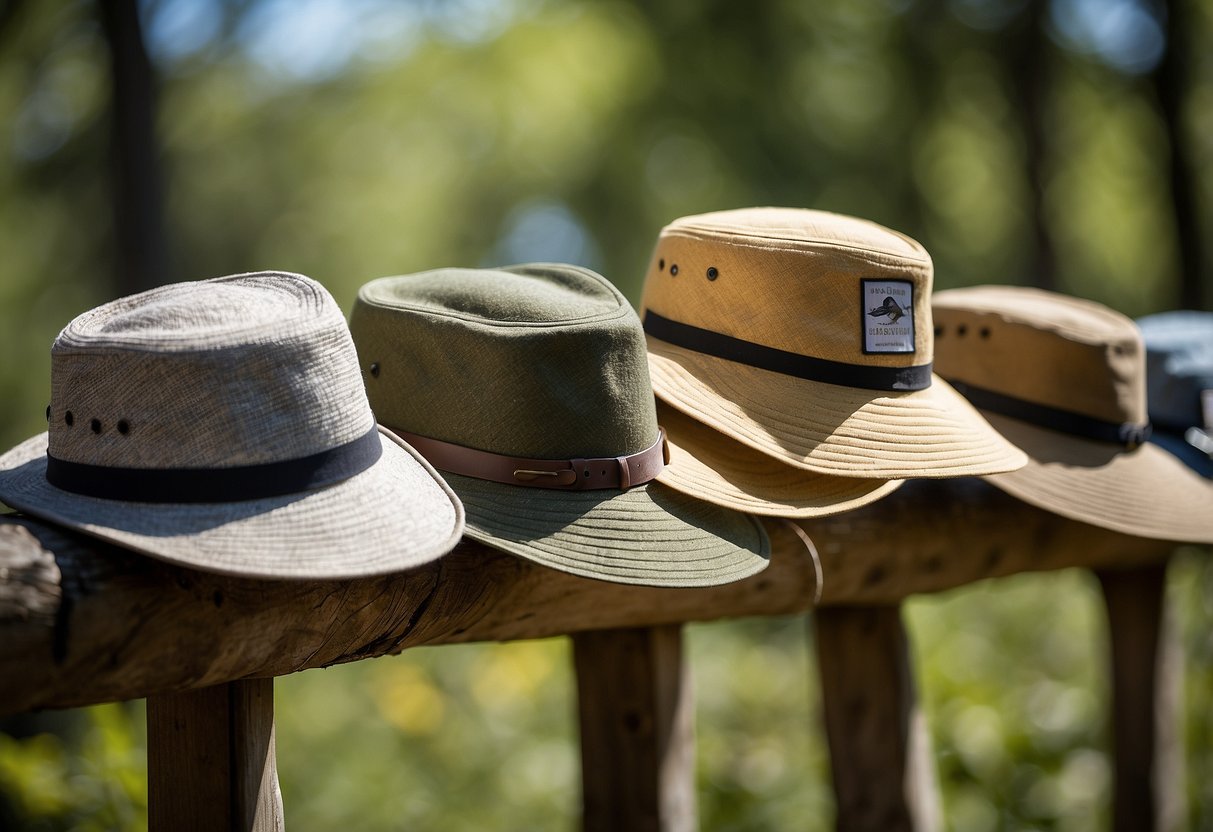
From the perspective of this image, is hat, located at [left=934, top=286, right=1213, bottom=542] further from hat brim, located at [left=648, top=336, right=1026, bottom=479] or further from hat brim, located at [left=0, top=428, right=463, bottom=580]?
hat brim, located at [left=0, top=428, right=463, bottom=580]

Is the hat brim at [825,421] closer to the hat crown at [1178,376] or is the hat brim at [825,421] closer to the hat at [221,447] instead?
the hat at [221,447]

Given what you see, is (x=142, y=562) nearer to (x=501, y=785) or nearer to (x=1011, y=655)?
(x=501, y=785)

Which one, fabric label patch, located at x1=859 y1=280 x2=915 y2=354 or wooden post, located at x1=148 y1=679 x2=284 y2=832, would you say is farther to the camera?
fabric label patch, located at x1=859 y1=280 x2=915 y2=354

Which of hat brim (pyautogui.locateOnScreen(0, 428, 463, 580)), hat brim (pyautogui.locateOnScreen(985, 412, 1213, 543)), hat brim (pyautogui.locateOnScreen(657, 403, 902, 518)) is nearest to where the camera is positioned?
hat brim (pyautogui.locateOnScreen(0, 428, 463, 580))

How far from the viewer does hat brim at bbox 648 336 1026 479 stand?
59.5 inches

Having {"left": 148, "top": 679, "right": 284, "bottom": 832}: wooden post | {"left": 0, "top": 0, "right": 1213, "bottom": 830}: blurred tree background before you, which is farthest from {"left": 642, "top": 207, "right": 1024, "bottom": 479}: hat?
{"left": 0, "top": 0, "right": 1213, "bottom": 830}: blurred tree background

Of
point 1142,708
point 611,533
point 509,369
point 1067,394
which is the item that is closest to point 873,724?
point 1067,394

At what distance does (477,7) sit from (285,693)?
6.91 meters

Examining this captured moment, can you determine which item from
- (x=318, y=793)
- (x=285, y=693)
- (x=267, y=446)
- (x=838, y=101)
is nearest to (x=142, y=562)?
(x=267, y=446)

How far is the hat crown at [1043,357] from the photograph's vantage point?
2.02 m

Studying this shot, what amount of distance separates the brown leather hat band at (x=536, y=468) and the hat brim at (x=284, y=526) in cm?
14

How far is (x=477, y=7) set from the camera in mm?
9203

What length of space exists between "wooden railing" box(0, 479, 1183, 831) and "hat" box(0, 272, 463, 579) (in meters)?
0.09

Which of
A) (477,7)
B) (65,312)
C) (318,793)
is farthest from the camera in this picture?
(477,7)
